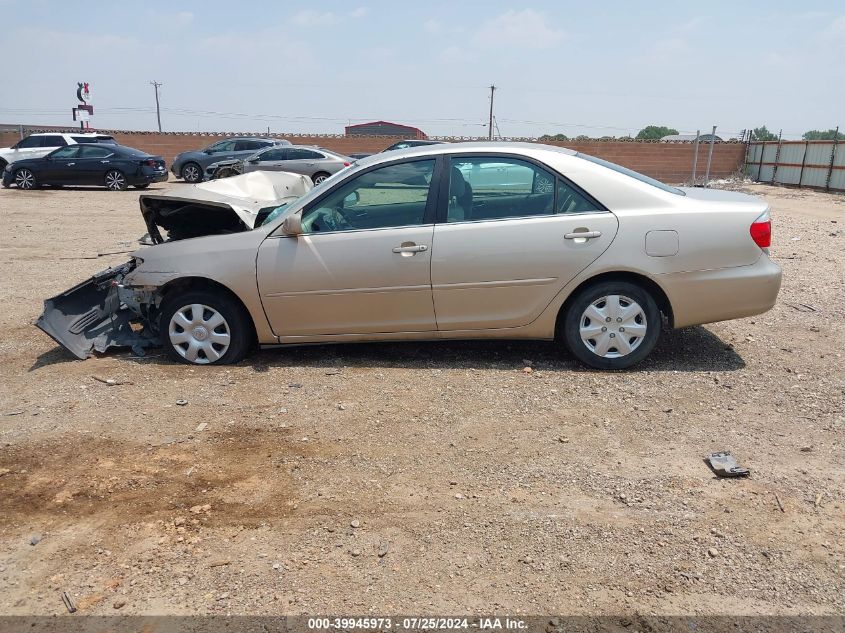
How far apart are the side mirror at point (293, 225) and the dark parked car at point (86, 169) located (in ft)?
58.5

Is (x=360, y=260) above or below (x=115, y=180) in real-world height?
above

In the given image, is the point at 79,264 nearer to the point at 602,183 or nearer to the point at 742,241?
the point at 602,183

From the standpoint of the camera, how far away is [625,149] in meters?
32.2

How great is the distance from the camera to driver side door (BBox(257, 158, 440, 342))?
16.3 feet

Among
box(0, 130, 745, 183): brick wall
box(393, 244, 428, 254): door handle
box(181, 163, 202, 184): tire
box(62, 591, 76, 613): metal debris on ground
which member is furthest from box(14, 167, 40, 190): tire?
box(62, 591, 76, 613): metal debris on ground

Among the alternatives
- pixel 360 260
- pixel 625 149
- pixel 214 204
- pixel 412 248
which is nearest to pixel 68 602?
pixel 360 260

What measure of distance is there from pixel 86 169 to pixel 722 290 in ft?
65.8

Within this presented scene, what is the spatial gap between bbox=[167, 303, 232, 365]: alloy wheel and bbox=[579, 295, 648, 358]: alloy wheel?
2699 millimetres

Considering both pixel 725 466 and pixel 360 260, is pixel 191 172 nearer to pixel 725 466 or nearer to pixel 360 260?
pixel 360 260

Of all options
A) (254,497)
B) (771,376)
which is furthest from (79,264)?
(771,376)

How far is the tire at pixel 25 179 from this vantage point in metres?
20.0

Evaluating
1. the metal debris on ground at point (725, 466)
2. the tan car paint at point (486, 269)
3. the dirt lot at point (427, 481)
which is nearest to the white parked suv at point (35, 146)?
the dirt lot at point (427, 481)

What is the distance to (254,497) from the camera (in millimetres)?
3479

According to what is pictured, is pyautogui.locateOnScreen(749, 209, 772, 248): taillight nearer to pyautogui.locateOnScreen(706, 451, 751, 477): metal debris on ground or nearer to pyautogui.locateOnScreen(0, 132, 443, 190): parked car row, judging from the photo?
pyautogui.locateOnScreen(706, 451, 751, 477): metal debris on ground
